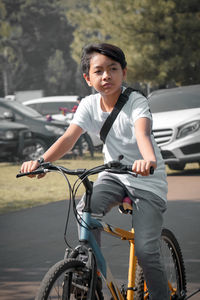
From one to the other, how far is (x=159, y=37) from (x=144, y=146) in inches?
980

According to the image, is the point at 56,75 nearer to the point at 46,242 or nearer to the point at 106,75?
the point at 46,242

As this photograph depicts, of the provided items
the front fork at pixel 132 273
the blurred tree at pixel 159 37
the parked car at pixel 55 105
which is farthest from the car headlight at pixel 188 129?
the blurred tree at pixel 159 37

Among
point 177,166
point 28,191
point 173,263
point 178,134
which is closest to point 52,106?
point 177,166

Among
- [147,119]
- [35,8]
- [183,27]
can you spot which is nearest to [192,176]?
[147,119]

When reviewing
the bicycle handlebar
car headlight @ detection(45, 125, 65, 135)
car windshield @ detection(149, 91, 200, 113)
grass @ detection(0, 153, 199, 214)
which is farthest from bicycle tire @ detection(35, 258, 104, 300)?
car headlight @ detection(45, 125, 65, 135)

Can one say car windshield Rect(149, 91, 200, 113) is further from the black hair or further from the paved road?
the black hair

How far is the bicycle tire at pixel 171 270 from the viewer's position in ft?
13.4

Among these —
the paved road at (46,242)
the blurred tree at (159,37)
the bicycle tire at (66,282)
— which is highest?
the blurred tree at (159,37)

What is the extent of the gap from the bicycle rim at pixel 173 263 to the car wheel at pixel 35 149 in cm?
1354

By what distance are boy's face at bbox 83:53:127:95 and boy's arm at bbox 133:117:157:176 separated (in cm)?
23

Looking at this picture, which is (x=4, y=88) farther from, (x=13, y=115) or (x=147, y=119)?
(x=147, y=119)

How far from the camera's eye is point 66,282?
3.22 m

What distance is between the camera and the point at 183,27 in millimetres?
27344

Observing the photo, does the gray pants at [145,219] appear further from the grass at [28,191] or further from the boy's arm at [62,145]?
the grass at [28,191]
